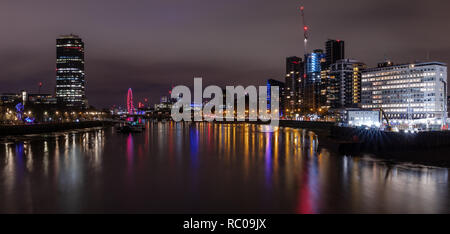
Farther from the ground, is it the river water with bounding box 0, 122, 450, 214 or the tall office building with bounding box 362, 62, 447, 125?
the tall office building with bounding box 362, 62, 447, 125

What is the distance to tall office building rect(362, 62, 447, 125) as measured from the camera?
134 metres

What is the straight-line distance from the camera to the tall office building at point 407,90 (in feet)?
440

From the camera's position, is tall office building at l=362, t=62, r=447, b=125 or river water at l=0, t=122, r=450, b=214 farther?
tall office building at l=362, t=62, r=447, b=125

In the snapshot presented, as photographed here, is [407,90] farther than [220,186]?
Yes

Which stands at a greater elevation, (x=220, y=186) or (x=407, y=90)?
(x=407, y=90)

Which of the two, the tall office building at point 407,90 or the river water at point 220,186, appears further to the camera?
the tall office building at point 407,90

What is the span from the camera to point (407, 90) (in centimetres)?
14488

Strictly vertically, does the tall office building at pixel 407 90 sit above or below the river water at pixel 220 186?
above

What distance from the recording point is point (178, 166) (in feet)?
84.7
